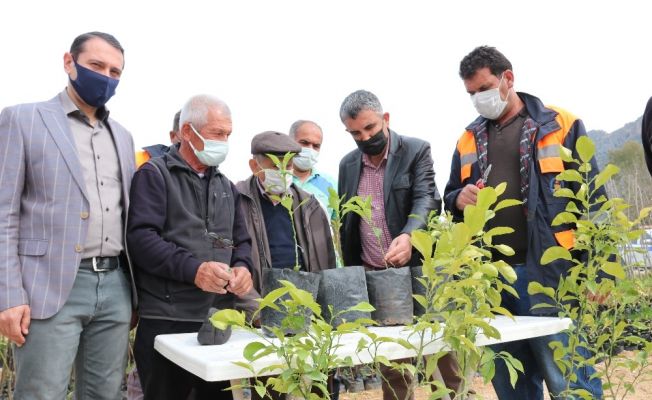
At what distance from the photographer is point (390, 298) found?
1762 mm

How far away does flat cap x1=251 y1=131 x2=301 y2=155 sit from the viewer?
2.38 m

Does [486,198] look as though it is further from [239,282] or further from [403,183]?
[403,183]

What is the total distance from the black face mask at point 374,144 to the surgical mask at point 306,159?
661 mm

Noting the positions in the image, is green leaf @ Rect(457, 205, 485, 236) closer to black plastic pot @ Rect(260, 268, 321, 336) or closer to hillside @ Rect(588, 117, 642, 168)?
black plastic pot @ Rect(260, 268, 321, 336)

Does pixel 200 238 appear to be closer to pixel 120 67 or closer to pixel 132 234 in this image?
pixel 132 234

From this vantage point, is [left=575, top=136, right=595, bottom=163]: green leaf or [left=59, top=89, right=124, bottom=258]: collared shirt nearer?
[left=575, top=136, right=595, bottom=163]: green leaf

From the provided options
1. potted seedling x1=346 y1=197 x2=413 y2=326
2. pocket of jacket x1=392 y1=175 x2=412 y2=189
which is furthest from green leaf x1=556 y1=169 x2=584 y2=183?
pocket of jacket x1=392 y1=175 x2=412 y2=189

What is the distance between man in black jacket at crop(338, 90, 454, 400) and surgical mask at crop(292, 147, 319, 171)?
0.65 m

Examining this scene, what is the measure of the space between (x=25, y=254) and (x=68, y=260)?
0.14 metres

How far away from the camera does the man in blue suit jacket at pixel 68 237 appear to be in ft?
6.02

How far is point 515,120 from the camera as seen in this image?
248cm

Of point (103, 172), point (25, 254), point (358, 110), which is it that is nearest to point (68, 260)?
point (25, 254)

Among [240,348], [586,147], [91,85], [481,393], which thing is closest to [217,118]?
[91,85]

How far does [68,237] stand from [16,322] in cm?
30
